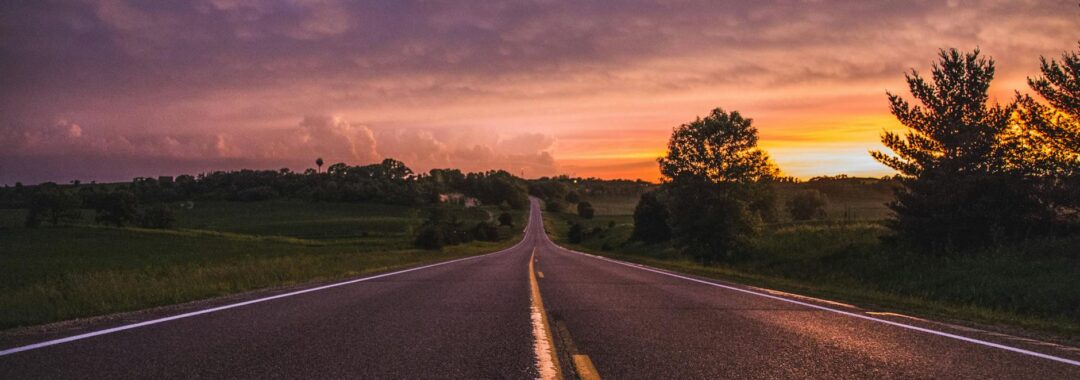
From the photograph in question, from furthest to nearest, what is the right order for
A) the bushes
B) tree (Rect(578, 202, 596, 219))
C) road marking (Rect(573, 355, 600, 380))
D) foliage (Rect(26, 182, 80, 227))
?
1. tree (Rect(578, 202, 596, 219))
2. foliage (Rect(26, 182, 80, 227))
3. the bushes
4. road marking (Rect(573, 355, 600, 380))

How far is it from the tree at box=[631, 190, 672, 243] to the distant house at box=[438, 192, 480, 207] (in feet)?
350

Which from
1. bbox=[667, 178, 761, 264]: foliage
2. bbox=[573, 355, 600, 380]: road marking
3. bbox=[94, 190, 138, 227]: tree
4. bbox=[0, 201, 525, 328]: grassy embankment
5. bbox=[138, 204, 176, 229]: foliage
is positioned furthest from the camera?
bbox=[94, 190, 138, 227]: tree

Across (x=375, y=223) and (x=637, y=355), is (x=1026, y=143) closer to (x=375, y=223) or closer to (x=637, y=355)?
(x=637, y=355)

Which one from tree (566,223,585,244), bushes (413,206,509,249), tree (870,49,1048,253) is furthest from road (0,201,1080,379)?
tree (566,223,585,244)

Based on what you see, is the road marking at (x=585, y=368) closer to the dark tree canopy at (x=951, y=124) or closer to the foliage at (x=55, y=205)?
the dark tree canopy at (x=951, y=124)

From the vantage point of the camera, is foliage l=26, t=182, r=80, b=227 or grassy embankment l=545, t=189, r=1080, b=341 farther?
foliage l=26, t=182, r=80, b=227

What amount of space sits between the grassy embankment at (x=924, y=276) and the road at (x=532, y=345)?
117 inches

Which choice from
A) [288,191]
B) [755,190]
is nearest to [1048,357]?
[755,190]

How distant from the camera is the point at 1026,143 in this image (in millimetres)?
22609

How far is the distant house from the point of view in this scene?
170m

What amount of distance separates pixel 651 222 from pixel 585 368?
5224 cm

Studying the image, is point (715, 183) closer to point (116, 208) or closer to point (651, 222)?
point (651, 222)

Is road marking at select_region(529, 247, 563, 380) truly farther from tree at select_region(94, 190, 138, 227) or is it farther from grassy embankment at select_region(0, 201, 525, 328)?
tree at select_region(94, 190, 138, 227)

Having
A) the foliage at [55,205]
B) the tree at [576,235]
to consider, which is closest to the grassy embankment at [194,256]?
the foliage at [55,205]
